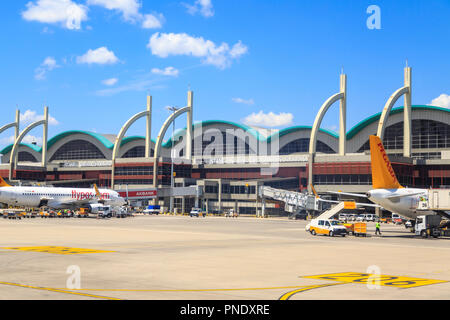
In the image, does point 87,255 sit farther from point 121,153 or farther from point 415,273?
point 121,153

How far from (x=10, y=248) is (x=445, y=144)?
102 meters

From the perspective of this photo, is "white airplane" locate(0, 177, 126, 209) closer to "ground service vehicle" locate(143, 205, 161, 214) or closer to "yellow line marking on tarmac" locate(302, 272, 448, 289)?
"ground service vehicle" locate(143, 205, 161, 214)

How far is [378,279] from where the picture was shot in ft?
71.5

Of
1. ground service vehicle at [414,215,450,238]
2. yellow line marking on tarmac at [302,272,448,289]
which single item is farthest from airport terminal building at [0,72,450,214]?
yellow line marking on tarmac at [302,272,448,289]

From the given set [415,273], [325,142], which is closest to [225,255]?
[415,273]

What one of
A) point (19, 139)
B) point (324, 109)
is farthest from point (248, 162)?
point (19, 139)

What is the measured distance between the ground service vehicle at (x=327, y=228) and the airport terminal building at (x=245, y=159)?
56923mm

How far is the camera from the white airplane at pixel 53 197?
285 ft

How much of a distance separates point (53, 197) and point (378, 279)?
78.2 m

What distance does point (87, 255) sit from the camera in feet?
98.7

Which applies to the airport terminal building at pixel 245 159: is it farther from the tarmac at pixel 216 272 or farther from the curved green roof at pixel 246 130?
the tarmac at pixel 216 272

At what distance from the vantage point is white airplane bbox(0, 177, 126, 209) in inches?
3425

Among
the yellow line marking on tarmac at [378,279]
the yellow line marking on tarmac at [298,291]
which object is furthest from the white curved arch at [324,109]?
the yellow line marking on tarmac at [298,291]

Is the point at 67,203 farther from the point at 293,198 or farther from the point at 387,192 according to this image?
the point at 387,192
